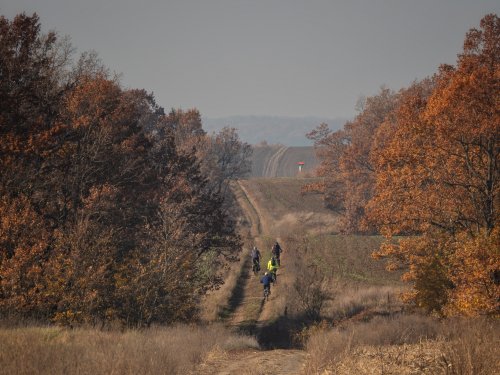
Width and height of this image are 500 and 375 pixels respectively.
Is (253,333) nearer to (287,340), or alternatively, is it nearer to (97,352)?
(287,340)

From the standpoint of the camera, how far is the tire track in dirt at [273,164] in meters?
156

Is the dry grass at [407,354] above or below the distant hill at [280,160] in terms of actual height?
below

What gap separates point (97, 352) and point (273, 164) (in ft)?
501

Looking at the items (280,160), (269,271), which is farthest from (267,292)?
(280,160)

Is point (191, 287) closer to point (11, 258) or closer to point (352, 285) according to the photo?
point (11, 258)

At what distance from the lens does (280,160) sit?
16412cm

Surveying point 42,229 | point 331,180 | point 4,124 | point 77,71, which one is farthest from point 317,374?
point 331,180

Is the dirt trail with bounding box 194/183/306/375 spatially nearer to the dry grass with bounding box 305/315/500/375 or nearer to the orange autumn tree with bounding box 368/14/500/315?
the dry grass with bounding box 305/315/500/375

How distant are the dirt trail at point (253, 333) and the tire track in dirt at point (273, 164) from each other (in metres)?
89.6

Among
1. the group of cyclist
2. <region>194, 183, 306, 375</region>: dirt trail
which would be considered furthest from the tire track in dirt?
the group of cyclist

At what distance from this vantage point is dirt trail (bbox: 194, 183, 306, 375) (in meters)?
10.8

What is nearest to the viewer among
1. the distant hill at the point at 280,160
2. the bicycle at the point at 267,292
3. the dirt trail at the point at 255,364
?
the dirt trail at the point at 255,364

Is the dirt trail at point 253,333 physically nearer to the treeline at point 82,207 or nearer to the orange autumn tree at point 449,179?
the treeline at point 82,207

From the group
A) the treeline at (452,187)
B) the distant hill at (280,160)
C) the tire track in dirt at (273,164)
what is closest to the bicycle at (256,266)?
the treeline at (452,187)
